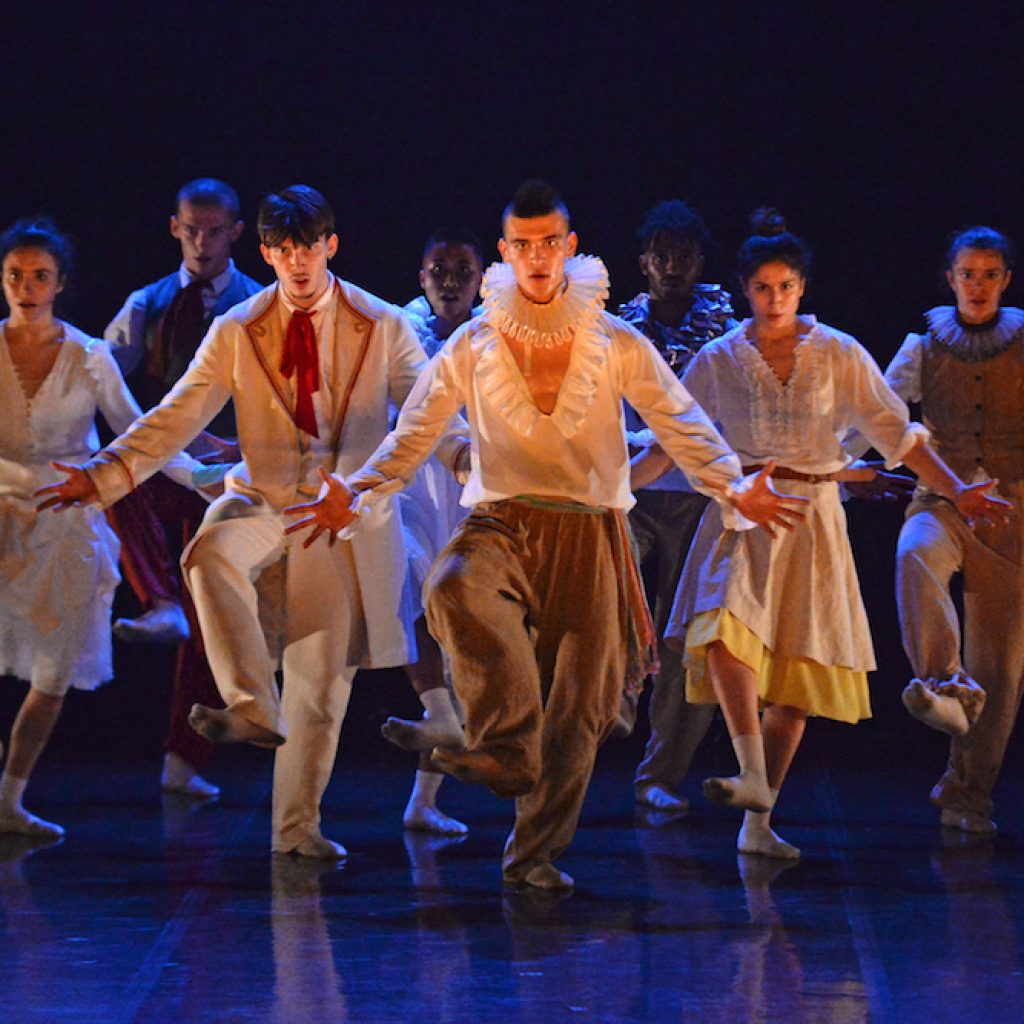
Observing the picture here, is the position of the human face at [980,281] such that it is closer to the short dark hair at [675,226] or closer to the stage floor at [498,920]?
the short dark hair at [675,226]

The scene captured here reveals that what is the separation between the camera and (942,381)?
5.78 metres

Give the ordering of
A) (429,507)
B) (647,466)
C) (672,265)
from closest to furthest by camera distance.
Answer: (647,466) → (429,507) → (672,265)

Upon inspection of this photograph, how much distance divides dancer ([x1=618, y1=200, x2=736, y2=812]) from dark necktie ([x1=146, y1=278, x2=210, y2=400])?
52.1 inches

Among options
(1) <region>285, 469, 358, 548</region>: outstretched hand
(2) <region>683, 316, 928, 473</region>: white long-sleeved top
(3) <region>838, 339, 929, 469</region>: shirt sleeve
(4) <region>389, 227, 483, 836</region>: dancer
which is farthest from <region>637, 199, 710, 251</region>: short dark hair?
(1) <region>285, 469, 358, 548</region>: outstretched hand

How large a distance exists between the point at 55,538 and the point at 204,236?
1163mm

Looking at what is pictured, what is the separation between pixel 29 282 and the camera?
224 inches

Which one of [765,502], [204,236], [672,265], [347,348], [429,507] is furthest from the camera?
[204,236]

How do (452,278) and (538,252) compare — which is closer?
(538,252)

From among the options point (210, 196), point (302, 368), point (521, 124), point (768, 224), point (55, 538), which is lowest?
point (55, 538)

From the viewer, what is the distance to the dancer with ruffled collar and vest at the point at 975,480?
5672 millimetres

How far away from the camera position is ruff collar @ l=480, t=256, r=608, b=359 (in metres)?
4.76

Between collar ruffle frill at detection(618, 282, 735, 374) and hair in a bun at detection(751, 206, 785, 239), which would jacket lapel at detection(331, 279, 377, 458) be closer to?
hair in a bun at detection(751, 206, 785, 239)

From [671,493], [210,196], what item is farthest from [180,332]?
[671,493]

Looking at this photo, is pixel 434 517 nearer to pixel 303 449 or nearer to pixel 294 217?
pixel 303 449
